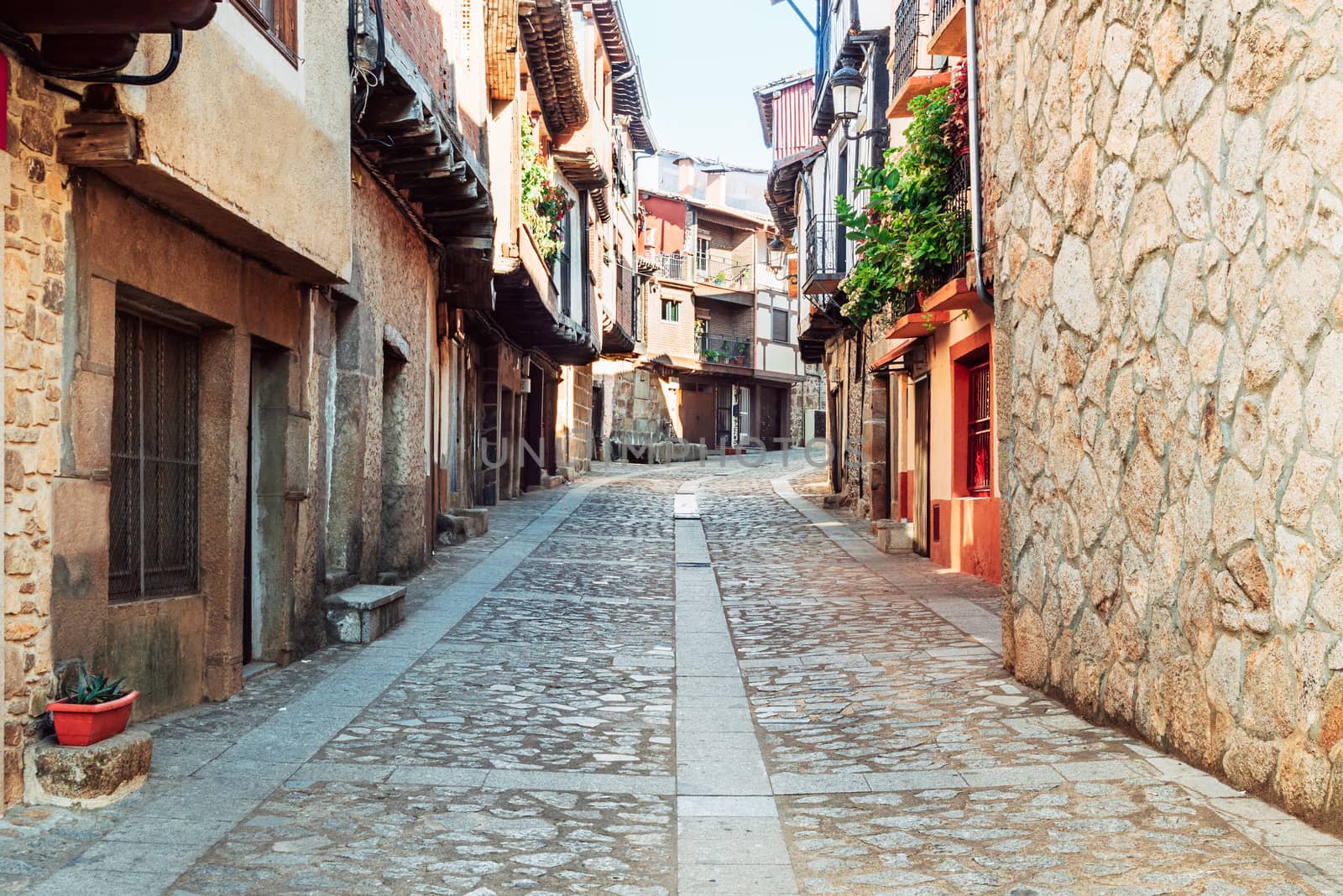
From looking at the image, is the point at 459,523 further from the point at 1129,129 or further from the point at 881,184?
the point at 1129,129

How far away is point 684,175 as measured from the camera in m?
43.6

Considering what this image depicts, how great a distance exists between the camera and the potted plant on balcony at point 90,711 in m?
4.39

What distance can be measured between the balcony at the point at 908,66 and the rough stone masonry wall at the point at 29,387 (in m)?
8.83

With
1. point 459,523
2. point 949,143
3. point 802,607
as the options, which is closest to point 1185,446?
point 802,607

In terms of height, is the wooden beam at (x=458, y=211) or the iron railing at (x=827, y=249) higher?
the iron railing at (x=827, y=249)

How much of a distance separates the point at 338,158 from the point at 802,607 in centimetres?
498

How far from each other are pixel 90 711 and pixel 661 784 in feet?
7.04

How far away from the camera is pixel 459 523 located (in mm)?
13602

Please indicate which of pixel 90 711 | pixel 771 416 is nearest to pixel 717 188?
pixel 771 416

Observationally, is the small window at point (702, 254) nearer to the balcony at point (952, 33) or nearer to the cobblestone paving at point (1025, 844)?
the balcony at point (952, 33)

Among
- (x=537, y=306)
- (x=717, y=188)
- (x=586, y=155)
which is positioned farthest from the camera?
(x=717, y=188)

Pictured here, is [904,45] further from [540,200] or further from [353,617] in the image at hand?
[353,617]

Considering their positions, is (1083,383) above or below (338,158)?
below

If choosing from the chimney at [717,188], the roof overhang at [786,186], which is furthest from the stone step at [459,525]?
the chimney at [717,188]
